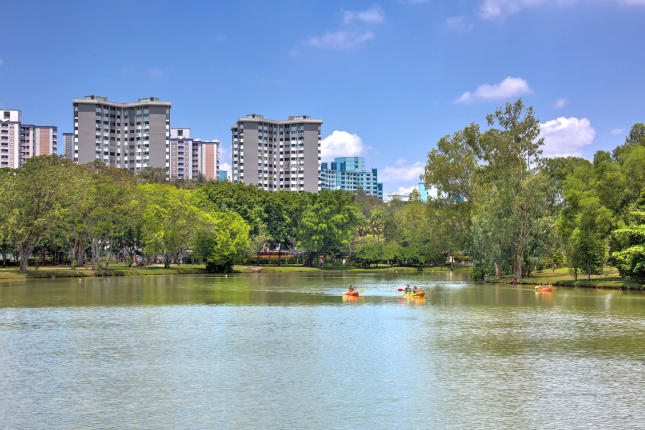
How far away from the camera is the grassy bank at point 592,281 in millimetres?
59094

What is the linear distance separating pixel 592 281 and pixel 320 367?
52254 millimetres

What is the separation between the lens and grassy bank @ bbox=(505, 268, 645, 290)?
59094mm

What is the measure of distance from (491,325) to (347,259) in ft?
325

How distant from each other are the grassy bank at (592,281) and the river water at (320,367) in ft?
→ 63.0

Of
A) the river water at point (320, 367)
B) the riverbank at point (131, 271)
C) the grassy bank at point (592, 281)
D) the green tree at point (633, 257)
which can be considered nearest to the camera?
the river water at point (320, 367)

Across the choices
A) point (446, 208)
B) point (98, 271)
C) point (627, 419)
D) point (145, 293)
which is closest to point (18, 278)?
point (98, 271)

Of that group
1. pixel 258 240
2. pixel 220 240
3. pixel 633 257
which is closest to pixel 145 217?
pixel 220 240

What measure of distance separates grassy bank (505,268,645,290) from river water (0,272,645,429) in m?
19.2

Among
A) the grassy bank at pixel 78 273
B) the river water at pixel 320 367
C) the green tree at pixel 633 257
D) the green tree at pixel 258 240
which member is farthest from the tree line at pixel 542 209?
the grassy bank at pixel 78 273

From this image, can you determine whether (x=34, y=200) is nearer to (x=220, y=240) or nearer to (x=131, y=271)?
(x=131, y=271)

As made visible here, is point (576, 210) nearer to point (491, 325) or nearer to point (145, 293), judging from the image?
point (491, 325)

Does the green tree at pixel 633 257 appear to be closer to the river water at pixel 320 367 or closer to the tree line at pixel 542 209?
the tree line at pixel 542 209

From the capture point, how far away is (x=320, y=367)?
70.5ft

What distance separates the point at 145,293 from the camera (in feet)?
181
